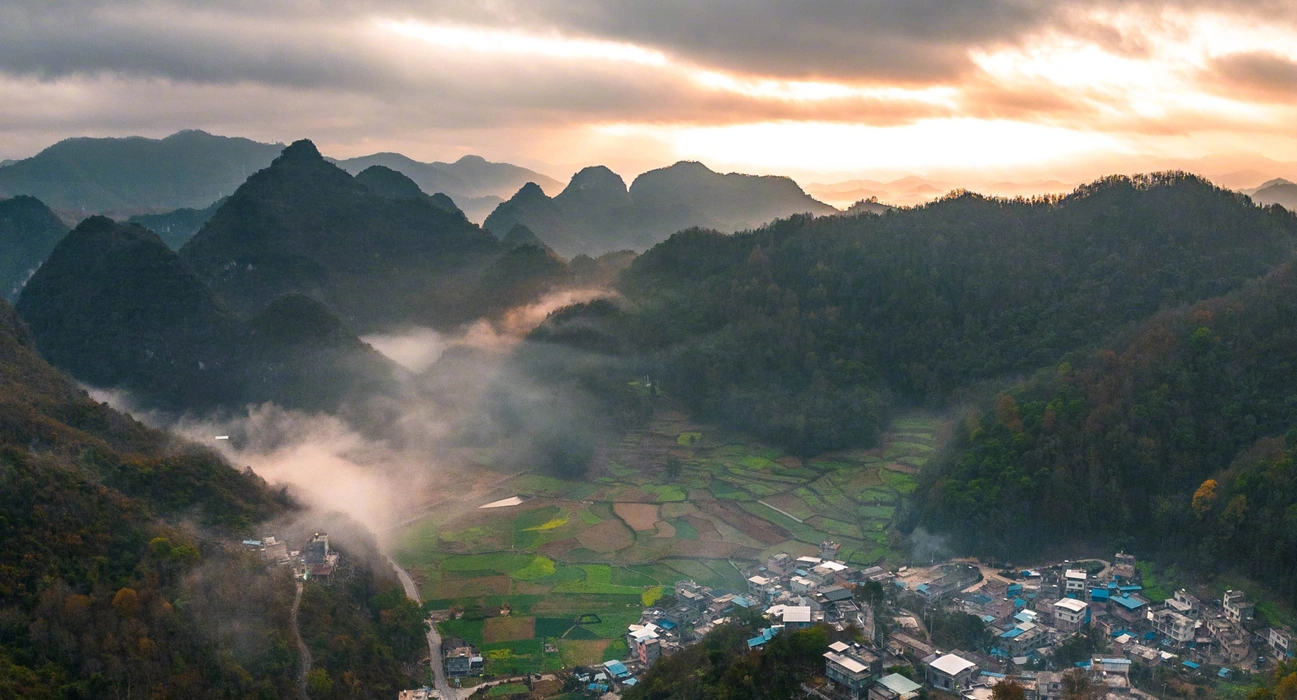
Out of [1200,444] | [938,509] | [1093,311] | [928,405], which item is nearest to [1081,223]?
[1093,311]

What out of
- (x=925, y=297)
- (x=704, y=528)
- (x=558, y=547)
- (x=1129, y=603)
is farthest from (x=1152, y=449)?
(x=925, y=297)

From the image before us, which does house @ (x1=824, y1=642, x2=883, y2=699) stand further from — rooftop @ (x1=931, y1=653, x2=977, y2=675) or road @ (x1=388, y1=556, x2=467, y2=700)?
road @ (x1=388, y1=556, x2=467, y2=700)

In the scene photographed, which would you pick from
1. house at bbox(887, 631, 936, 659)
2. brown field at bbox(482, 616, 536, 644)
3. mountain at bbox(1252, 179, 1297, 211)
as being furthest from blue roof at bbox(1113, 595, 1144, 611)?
mountain at bbox(1252, 179, 1297, 211)

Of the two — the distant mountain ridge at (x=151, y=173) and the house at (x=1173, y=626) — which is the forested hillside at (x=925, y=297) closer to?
the house at (x=1173, y=626)

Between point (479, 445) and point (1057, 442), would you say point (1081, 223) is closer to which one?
point (1057, 442)

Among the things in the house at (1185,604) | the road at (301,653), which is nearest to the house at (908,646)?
the house at (1185,604)

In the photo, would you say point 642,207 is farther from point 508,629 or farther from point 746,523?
point 508,629
